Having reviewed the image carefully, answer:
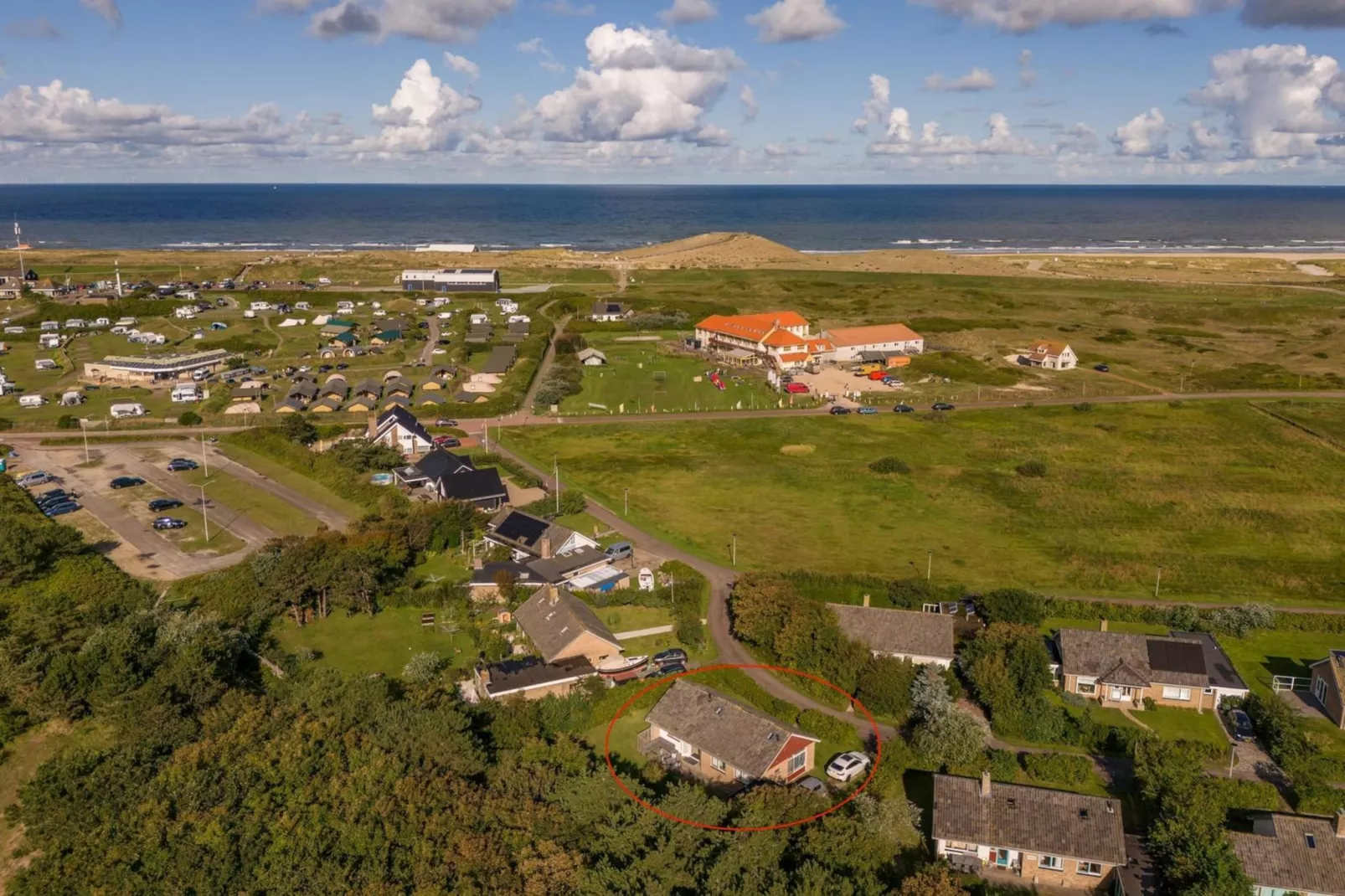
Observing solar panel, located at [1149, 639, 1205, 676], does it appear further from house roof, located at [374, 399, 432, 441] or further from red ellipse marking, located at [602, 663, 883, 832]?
house roof, located at [374, 399, 432, 441]

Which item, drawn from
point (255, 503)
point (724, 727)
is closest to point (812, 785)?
point (724, 727)

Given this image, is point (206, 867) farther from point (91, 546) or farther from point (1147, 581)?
point (1147, 581)

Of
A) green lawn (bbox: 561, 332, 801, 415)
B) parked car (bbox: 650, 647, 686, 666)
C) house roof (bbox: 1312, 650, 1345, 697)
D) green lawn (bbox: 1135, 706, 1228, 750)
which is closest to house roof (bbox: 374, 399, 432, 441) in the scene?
green lawn (bbox: 561, 332, 801, 415)

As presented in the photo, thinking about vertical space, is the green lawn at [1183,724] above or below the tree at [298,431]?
below

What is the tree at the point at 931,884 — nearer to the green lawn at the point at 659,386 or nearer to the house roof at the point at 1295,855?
the house roof at the point at 1295,855

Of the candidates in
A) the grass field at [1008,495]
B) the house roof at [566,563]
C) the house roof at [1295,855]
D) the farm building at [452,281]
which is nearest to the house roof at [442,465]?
the grass field at [1008,495]

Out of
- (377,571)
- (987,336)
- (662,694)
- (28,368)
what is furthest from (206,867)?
(987,336)

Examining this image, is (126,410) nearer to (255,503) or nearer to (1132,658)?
(255,503)

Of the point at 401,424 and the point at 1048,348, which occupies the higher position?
the point at 1048,348
